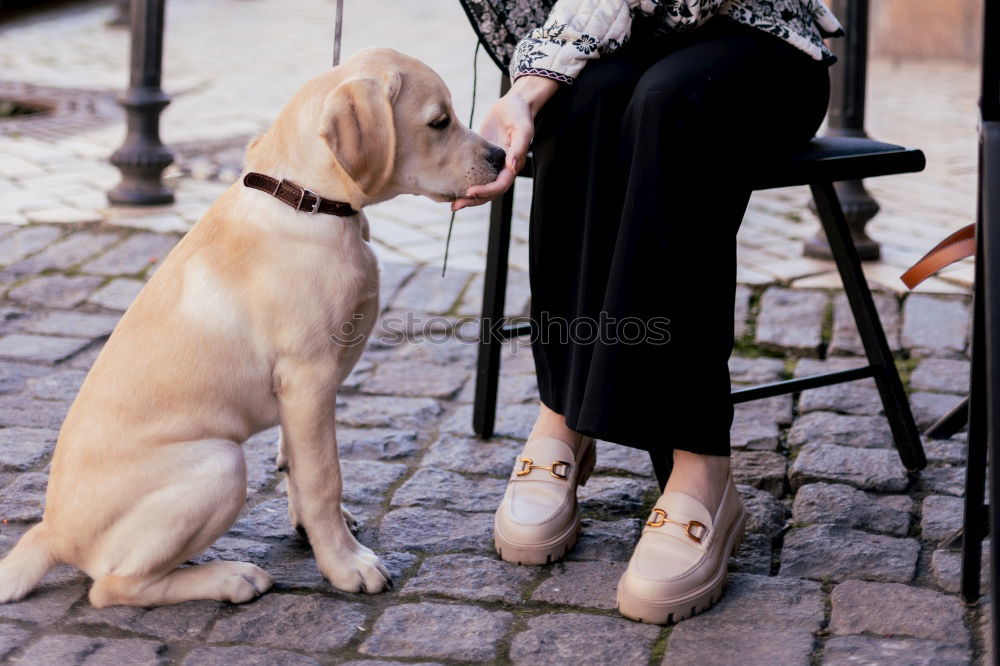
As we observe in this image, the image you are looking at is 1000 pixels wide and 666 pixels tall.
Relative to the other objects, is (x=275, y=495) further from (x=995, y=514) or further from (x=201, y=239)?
(x=995, y=514)

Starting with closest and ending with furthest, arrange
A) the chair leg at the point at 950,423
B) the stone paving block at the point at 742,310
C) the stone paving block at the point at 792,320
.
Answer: the chair leg at the point at 950,423 → the stone paving block at the point at 792,320 → the stone paving block at the point at 742,310

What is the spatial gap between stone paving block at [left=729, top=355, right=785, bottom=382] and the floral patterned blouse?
1235mm

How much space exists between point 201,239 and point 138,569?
0.67 metres

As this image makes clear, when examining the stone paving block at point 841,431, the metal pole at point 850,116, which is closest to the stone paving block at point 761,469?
the stone paving block at point 841,431

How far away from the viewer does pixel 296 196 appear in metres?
2.33

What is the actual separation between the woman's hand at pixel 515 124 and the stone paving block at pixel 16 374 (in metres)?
1.66

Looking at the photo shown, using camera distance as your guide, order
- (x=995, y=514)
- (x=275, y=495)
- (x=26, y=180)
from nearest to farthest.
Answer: (x=995, y=514) → (x=275, y=495) → (x=26, y=180)

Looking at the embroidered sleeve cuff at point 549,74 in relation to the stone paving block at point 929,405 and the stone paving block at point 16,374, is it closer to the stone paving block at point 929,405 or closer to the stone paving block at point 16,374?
the stone paving block at point 929,405

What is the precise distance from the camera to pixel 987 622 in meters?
2.20

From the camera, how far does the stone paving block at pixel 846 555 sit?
7.98ft

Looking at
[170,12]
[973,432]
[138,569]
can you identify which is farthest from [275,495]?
[170,12]

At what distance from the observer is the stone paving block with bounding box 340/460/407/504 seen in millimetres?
2834

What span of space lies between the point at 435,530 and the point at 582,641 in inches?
22.0

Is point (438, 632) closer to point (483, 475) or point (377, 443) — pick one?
point (483, 475)
